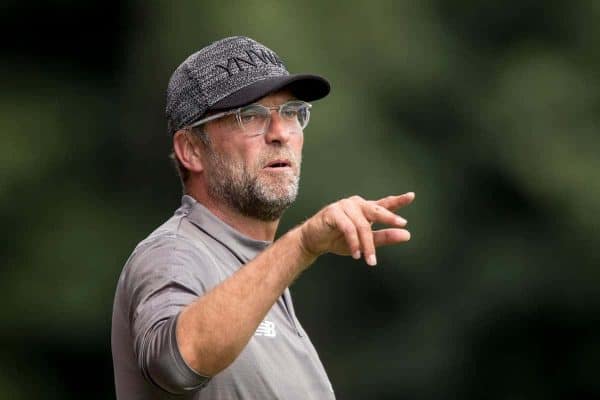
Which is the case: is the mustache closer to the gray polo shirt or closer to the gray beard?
the gray beard

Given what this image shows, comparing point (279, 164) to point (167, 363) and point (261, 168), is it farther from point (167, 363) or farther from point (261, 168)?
point (167, 363)

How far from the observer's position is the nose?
8.08ft

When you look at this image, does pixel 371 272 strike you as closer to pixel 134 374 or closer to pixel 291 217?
pixel 291 217

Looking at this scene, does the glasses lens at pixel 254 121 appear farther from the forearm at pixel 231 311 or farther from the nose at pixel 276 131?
the forearm at pixel 231 311

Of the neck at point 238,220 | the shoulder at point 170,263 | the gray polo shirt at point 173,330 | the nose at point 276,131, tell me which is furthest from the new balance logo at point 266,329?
the nose at point 276,131

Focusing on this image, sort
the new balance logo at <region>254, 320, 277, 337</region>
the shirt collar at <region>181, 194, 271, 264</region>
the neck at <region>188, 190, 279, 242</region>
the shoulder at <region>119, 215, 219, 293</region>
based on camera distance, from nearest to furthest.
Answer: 1. the shoulder at <region>119, 215, 219, 293</region>
2. the new balance logo at <region>254, 320, 277, 337</region>
3. the shirt collar at <region>181, 194, 271, 264</region>
4. the neck at <region>188, 190, 279, 242</region>

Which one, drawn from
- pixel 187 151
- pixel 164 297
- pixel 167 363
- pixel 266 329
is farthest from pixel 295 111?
pixel 167 363

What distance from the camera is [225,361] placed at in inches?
77.5

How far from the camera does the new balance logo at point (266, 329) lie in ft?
7.44

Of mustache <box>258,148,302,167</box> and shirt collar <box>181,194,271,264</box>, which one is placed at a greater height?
mustache <box>258,148,302,167</box>

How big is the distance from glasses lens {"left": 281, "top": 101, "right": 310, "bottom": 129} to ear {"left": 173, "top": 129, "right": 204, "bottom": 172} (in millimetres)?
164

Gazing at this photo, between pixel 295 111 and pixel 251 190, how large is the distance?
0.16 m

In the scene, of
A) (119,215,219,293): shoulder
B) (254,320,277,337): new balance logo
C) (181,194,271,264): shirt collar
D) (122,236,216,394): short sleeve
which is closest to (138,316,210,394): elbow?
(122,236,216,394): short sleeve

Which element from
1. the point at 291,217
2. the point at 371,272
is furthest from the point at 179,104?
the point at 371,272
